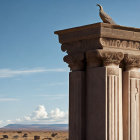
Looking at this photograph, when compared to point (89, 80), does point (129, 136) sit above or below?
below

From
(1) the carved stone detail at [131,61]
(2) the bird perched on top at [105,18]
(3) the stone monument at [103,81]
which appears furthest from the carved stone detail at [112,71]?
(2) the bird perched on top at [105,18]

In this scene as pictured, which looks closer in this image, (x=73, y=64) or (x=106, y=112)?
(x=106, y=112)

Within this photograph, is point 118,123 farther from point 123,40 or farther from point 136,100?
point 123,40

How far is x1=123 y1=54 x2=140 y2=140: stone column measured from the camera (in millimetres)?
9602

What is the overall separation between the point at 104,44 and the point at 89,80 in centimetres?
94

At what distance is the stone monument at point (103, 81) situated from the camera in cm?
923

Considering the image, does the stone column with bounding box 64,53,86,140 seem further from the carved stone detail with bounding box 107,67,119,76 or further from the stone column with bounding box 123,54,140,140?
the stone column with bounding box 123,54,140,140

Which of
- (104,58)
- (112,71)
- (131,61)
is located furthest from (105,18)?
(112,71)

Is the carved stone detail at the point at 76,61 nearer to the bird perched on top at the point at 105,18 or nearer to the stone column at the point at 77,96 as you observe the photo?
the stone column at the point at 77,96

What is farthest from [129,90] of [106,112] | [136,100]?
[106,112]

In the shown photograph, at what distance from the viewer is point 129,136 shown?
9609 millimetres

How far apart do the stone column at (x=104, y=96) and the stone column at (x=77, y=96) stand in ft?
0.62

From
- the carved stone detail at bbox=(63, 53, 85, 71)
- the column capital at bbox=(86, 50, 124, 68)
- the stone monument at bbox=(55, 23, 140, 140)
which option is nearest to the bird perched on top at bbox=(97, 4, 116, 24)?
the stone monument at bbox=(55, 23, 140, 140)

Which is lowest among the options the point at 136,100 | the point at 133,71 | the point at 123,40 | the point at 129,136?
the point at 129,136
